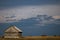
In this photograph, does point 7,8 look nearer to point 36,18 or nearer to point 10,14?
point 10,14

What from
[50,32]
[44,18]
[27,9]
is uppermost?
[27,9]

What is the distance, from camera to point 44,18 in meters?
9.32

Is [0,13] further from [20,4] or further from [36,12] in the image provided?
[36,12]

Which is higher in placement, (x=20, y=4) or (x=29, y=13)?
(x=20, y=4)

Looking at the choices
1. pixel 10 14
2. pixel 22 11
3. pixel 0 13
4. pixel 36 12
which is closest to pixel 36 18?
pixel 36 12

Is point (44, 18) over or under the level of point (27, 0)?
under

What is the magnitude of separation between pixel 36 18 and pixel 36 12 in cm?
37

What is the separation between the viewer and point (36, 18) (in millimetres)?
9336

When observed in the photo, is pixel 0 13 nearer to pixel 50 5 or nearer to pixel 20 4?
pixel 20 4

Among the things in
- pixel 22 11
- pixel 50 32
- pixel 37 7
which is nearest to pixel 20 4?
pixel 22 11

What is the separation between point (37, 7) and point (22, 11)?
97cm

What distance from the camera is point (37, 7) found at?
9344 mm

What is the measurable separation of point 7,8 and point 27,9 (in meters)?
1.27

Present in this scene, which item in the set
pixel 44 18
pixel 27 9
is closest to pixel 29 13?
pixel 27 9
